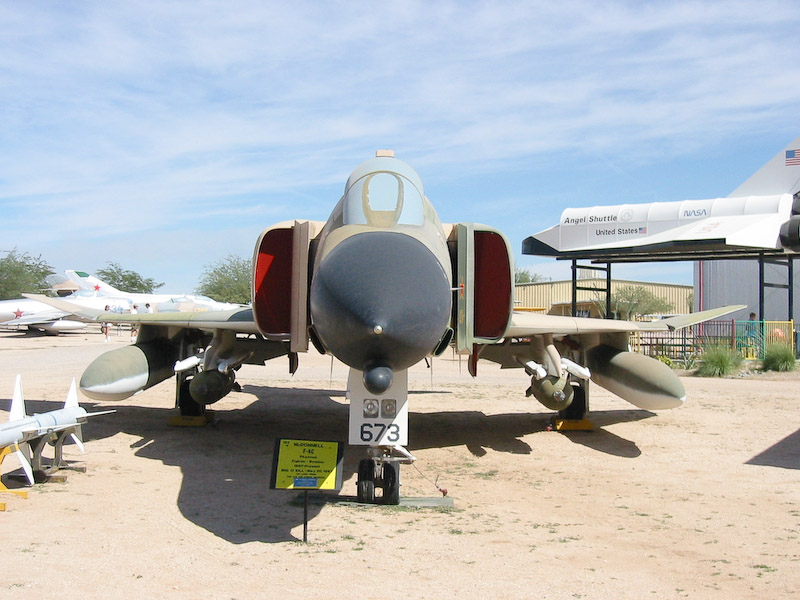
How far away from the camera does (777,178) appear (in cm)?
2480

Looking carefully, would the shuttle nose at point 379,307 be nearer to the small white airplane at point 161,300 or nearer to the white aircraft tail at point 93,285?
the small white airplane at point 161,300

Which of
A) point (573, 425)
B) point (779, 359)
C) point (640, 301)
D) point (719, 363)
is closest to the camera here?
point (573, 425)

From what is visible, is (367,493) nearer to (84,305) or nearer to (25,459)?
(25,459)

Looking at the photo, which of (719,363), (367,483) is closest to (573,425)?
(367,483)

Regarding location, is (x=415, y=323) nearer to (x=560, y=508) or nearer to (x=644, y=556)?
(x=644, y=556)

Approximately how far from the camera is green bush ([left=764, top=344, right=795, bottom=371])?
21.0 meters

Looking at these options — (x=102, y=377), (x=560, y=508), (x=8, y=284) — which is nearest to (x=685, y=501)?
(x=560, y=508)

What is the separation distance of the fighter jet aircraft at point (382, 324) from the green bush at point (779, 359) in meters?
10.6

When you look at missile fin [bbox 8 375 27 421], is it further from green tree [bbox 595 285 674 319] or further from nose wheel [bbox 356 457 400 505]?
green tree [bbox 595 285 674 319]

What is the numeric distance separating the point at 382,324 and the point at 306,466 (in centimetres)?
163

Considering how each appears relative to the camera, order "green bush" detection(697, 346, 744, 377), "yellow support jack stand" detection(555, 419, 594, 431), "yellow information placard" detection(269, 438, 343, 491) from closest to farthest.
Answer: "yellow information placard" detection(269, 438, 343, 491) < "yellow support jack stand" detection(555, 419, 594, 431) < "green bush" detection(697, 346, 744, 377)

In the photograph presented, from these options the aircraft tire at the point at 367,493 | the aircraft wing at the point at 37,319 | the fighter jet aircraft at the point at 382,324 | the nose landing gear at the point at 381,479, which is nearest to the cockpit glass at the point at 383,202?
the fighter jet aircraft at the point at 382,324

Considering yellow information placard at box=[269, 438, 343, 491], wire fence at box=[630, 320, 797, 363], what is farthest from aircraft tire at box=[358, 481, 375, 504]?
wire fence at box=[630, 320, 797, 363]

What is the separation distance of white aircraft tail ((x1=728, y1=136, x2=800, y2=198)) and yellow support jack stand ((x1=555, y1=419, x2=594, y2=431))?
17.3m
